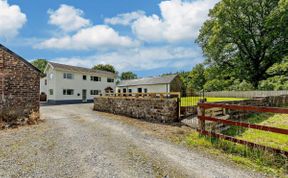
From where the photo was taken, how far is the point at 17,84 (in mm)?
10617

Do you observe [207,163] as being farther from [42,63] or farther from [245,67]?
[42,63]

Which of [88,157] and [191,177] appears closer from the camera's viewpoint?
[191,177]

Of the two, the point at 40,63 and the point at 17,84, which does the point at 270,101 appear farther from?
the point at 40,63

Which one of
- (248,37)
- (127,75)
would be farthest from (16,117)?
(127,75)

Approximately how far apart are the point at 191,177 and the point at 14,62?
1127 centimetres

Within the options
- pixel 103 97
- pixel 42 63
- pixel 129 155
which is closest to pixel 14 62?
pixel 103 97

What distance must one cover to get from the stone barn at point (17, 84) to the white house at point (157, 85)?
2415cm

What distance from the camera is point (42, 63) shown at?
58969 mm

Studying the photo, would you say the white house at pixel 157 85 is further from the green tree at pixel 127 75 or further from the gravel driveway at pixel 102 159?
the green tree at pixel 127 75

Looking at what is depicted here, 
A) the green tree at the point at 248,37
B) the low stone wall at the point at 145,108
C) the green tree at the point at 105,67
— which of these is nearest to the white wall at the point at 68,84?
the low stone wall at the point at 145,108

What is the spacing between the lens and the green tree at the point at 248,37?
23.3 m

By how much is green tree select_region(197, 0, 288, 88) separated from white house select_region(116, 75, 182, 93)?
8.49 meters

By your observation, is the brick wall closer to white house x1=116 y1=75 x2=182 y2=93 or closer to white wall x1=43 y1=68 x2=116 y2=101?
white wall x1=43 y1=68 x2=116 y2=101

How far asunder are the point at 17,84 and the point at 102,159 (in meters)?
8.74
